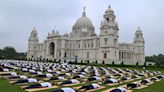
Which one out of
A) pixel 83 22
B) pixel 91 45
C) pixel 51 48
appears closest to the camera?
pixel 91 45

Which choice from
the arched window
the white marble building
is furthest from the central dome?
the arched window

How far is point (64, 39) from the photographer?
372 feet

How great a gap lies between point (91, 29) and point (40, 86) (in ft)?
343

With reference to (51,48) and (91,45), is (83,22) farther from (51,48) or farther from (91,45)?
(51,48)

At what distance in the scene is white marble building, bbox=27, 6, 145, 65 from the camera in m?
96.1

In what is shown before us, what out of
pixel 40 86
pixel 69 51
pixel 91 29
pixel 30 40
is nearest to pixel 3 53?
pixel 30 40

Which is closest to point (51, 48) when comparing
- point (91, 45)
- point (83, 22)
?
point (83, 22)

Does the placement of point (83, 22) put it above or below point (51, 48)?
above

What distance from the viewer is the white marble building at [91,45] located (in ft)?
315

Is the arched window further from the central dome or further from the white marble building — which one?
the central dome

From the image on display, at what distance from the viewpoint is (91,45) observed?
356ft

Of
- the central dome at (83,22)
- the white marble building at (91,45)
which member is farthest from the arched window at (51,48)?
the central dome at (83,22)

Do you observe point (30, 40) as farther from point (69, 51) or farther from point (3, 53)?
point (69, 51)

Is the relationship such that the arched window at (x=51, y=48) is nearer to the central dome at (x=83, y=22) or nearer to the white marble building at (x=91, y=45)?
the white marble building at (x=91, y=45)
